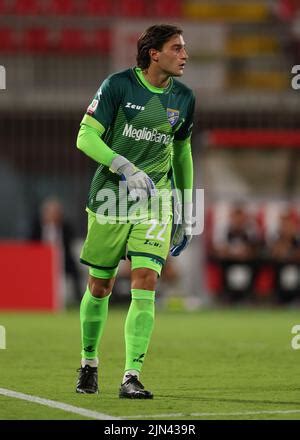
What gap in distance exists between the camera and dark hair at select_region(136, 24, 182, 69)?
6.52 m

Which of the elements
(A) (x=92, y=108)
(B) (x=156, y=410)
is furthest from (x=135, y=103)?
(B) (x=156, y=410)

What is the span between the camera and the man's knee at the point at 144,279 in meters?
6.31

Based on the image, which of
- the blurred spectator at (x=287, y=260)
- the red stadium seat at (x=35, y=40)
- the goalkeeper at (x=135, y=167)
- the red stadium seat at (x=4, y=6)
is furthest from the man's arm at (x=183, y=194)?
the red stadium seat at (x=4, y=6)

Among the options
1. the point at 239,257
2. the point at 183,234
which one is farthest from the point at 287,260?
the point at 183,234

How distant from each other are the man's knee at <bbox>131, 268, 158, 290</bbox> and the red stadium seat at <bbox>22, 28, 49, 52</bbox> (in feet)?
44.6

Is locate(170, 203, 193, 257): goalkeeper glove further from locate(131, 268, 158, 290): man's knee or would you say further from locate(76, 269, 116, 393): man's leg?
locate(131, 268, 158, 290): man's knee

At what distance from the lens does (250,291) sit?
1656 centimetres

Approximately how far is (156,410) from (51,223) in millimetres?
11427

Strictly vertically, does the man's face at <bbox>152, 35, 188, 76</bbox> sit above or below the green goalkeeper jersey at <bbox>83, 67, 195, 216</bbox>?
above

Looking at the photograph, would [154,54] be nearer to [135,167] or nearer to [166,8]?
[135,167]

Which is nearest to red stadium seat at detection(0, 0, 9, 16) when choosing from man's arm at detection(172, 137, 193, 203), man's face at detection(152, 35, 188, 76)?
man's arm at detection(172, 137, 193, 203)

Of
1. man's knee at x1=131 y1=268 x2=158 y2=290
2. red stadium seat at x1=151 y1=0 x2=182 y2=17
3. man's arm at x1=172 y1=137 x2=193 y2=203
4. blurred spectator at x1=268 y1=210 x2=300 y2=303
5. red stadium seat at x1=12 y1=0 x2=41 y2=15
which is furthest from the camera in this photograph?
red stadium seat at x1=151 y1=0 x2=182 y2=17

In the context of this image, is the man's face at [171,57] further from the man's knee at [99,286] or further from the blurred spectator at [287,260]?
the blurred spectator at [287,260]
